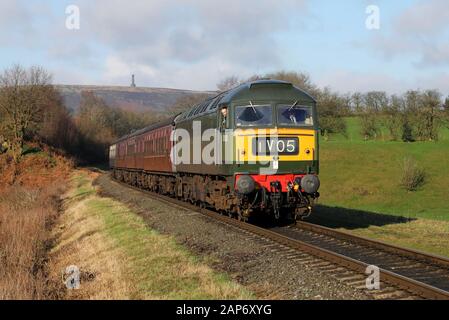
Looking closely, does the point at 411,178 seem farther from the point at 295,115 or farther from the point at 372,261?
the point at 372,261

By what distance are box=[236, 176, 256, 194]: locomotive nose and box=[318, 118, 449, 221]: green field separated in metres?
14.3

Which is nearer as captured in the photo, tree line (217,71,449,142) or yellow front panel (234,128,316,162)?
yellow front panel (234,128,316,162)

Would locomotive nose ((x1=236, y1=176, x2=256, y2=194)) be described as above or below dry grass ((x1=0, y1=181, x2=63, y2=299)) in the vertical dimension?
above

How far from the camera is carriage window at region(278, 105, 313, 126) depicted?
1325 centimetres

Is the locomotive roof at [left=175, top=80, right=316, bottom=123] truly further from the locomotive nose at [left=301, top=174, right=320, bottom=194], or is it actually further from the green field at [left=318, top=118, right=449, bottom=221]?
the green field at [left=318, top=118, right=449, bottom=221]

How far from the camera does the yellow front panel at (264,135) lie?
12.8 meters

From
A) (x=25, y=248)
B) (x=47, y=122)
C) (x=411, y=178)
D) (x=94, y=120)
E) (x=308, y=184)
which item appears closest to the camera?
(x=308, y=184)

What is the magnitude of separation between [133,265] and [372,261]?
4.58 metres

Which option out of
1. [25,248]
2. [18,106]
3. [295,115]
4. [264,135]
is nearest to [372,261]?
[264,135]

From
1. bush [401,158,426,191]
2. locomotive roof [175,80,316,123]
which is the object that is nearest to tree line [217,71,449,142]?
bush [401,158,426,191]

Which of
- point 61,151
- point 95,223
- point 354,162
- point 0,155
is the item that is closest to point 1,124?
point 0,155

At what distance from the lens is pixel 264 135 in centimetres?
1296

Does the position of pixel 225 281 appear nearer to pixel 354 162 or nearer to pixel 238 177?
pixel 238 177

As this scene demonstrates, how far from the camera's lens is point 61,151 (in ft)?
208
